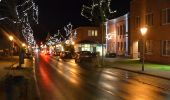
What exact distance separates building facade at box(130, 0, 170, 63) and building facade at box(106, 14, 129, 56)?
36.3 ft

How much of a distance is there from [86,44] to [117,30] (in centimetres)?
1757

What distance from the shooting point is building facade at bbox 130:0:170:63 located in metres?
40.9

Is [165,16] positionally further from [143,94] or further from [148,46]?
[143,94]

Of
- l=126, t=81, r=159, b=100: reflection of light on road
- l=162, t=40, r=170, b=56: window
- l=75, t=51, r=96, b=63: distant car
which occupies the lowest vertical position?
l=126, t=81, r=159, b=100: reflection of light on road

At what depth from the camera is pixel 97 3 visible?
146ft

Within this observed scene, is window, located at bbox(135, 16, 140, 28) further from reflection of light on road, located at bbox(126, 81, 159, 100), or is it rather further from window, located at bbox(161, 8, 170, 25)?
reflection of light on road, located at bbox(126, 81, 159, 100)

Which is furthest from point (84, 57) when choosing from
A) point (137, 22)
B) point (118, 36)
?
point (118, 36)

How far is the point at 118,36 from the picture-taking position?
2603 inches

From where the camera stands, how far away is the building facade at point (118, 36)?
204ft

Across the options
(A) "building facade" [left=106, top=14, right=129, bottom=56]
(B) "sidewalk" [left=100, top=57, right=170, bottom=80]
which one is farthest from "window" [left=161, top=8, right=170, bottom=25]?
(A) "building facade" [left=106, top=14, right=129, bottom=56]

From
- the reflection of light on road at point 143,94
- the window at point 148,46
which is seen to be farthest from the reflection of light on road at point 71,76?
the window at point 148,46

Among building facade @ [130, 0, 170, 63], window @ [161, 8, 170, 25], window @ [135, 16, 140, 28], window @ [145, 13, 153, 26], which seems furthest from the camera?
window @ [135, 16, 140, 28]

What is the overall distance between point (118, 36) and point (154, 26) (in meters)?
22.5

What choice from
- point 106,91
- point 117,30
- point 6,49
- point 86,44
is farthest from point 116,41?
point 106,91
